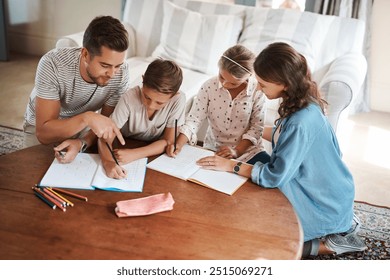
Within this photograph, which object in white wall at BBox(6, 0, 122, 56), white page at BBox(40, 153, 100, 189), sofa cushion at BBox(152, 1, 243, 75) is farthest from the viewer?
white wall at BBox(6, 0, 122, 56)

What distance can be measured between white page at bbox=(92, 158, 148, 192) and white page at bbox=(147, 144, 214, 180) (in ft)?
0.18

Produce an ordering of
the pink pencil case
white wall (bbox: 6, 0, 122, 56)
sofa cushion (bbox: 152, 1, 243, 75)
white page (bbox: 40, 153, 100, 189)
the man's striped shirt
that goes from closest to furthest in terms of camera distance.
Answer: the pink pencil case < white page (bbox: 40, 153, 100, 189) < the man's striped shirt < sofa cushion (bbox: 152, 1, 243, 75) < white wall (bbox: 6, 0, 122, 56)

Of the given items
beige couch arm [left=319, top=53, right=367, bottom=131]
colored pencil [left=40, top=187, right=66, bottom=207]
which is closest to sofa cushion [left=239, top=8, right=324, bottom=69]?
beige couch arm [left=319, top=53, right=367, bottom=131]

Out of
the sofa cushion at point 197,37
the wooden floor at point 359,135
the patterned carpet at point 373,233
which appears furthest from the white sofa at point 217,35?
the patterned carpet at point 373,233

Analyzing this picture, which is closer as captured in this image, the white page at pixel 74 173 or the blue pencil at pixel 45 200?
the blue pencil at pixel 45 200

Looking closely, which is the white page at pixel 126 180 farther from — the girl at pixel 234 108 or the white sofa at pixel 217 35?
the white sofa at pixel 217 35

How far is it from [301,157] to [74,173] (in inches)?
29.3

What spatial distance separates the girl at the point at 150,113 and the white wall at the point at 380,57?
2.60 metres

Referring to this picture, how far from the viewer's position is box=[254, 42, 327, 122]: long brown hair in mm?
1414

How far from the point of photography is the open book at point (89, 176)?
124cm

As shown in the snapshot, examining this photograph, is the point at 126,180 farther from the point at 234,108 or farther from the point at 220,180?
the point at 234,108

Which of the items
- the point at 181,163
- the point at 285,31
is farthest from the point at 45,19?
the point at 181,163

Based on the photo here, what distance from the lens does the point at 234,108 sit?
6.16 ft

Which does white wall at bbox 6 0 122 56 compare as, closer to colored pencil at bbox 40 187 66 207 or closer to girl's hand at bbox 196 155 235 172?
girl's hand at bbox 196 155 235 172
